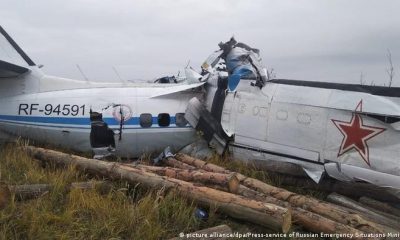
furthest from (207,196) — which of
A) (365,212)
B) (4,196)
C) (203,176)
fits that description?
(4,196)

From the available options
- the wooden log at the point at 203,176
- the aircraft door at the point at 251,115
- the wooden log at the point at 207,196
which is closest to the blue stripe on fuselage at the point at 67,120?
the aircraft door at the point at 251,115

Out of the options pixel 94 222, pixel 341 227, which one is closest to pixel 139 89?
pixel 94 222

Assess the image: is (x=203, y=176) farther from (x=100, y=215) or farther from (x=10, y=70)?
(x=10, y=70)

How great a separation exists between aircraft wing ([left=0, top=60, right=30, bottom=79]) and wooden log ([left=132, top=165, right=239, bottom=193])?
5.18 meters

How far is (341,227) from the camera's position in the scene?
5.32 meters

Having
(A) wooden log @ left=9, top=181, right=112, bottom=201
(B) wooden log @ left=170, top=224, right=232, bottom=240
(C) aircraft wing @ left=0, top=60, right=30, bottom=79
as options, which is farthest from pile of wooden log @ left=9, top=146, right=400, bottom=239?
(C) aircraft wing @ left=0, top=60, right=30, bottom=79

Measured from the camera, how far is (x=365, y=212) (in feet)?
20.9

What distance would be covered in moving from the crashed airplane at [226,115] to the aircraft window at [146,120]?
0.07ft

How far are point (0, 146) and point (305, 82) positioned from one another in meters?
Result: 7.07

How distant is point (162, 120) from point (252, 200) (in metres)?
4.48

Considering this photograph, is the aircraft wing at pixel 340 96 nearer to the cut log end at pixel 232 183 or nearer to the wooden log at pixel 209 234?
the cut log end at pixel 232 183

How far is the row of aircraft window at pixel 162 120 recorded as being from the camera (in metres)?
9.62

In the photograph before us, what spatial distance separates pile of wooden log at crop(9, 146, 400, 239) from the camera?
534 cm

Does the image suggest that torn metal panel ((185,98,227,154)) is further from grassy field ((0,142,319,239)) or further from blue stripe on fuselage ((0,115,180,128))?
grassy field ((0,142,319,239))
